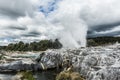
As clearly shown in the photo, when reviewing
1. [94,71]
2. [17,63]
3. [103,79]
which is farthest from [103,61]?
[17,63]

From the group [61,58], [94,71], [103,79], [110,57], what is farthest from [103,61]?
[61,58]

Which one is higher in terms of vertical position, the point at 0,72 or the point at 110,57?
the point at 110,57

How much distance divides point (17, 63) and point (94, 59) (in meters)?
41.5

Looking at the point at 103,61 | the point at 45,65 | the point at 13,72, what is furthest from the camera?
the point at 45,65

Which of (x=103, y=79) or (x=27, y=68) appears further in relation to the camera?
(x=27, y=68)

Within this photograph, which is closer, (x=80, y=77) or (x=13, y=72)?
(x=80, y=77)

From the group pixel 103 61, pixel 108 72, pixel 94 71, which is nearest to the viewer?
pixel 108 72

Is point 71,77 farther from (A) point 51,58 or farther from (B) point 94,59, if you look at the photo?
(A) point 51,58

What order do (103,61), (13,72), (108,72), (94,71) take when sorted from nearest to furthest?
(108,72) < (94,71) < (103,61) < (13,72)

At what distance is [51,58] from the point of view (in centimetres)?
9544

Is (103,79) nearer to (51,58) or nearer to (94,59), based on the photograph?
(94,59)

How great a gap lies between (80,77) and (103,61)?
634 centimetres

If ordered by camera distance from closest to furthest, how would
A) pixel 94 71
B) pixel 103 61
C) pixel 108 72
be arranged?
pixel 108 72
pixel 94 71
pixel 103 61

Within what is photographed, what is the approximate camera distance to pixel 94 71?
145 feet
